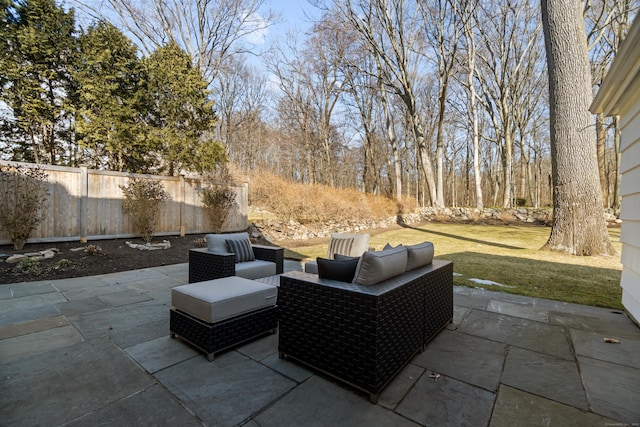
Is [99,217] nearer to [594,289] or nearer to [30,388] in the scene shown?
[30,388]

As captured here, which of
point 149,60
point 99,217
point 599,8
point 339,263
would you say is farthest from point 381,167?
point 339,263

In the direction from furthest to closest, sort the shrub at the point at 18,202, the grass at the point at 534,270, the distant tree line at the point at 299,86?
1. the distant tree line at the point at 299,86
2. the shrub at the point at 18,202
3. the grass at the point at 534,270

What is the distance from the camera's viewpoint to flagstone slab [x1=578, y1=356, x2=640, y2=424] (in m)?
1.72

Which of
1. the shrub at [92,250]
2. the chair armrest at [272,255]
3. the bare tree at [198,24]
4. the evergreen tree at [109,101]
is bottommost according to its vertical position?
the shrub at [92,250]

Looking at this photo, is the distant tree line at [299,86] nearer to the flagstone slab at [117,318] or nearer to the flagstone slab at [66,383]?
the flagstone slab at [117,318]

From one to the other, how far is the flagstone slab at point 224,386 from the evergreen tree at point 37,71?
8800 millimetres

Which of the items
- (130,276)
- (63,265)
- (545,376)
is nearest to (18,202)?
(63,265)

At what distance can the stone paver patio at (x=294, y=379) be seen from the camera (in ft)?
5.51

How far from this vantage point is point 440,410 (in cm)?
174

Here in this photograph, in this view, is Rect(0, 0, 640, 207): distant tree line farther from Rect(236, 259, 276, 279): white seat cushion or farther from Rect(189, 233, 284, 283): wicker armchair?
Rect(236, 259, 276, 279): white seat cushion

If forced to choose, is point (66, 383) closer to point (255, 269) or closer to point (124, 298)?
point (124, 298)

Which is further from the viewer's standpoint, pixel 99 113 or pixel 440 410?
pixel 99 113

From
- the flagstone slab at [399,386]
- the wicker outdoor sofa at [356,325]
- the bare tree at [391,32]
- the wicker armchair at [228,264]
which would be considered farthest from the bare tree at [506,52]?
the flagstone slab at [399,386]

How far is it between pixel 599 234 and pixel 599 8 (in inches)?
537
